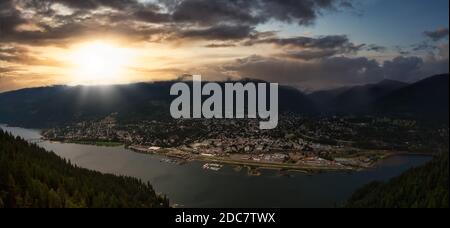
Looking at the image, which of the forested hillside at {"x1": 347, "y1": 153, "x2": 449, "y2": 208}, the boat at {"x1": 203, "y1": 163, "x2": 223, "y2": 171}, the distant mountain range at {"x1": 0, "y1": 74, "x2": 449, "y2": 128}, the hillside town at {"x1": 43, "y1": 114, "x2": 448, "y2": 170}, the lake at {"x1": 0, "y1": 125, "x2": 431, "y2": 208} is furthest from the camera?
the distant mountain range at {"x1": 0, "y1": 74, "x2": 449, "y2": 128}

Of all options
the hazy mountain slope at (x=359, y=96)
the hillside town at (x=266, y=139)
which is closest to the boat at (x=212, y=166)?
the hillside town at (x=266, y=139)

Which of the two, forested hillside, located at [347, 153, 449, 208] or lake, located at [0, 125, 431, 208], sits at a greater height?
forested hillside, located at [347, 153, 449, 208]

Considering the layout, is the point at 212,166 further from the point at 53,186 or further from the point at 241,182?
the point at 53,186

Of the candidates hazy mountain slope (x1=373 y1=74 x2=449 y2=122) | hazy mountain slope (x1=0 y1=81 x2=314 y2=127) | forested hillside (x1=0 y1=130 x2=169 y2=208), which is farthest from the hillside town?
forested hillside (x1=0 y1=130 x2=169 y2=208)

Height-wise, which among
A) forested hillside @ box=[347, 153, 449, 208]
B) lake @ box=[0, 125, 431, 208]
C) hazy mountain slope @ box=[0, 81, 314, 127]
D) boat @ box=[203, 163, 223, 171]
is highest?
hazy mountain slope @ box=[0, 81, 314, 127]

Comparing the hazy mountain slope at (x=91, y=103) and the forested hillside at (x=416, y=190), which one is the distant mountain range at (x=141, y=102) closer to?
the hazy mountain slope at (x=91, y=103)

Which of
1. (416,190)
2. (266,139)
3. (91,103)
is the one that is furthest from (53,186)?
(91,103)

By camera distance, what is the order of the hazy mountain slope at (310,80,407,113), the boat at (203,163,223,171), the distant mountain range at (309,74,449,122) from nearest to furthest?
the boat at (203,163,223,171) < the distant mountain range at (309,74,449,122) < the hazy mountain slope at (310,80,407,113)

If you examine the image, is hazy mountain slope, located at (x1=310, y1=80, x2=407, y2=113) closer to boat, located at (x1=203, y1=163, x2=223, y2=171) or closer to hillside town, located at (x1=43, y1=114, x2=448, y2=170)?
hillside town, located at (x1=43, y1=114, x2=448, y2=170)
